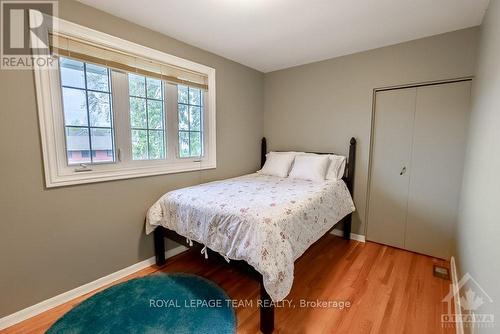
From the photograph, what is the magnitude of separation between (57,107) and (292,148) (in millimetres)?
2656

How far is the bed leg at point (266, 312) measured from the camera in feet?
4.75

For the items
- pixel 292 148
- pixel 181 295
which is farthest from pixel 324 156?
pixel 181 295

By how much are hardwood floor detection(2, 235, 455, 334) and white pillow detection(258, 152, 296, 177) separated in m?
1.04

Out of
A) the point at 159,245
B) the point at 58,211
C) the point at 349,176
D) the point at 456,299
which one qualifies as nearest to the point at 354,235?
the point at 349,176

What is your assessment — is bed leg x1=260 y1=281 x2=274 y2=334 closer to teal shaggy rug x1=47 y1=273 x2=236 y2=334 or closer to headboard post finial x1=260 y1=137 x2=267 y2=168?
teal shaggy rug x1=47 y1=273 x2=236 y2=334

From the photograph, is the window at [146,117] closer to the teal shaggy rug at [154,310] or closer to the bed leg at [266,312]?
the teal shaggy rug at [154,310]

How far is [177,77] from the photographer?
2.38 metres

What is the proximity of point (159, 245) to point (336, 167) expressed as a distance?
Answer: 217 cm

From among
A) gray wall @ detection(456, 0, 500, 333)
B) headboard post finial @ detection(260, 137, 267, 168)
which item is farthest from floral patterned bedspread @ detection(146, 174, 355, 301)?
headboard post finial @ detection(260, 137, 267, 168)

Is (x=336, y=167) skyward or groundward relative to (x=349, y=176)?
skyward

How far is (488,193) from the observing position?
1212 millimetres

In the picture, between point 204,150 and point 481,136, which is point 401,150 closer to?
point 481,136

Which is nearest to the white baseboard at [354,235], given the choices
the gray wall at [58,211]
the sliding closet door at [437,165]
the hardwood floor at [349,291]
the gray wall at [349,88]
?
the gray wall at [349,88]

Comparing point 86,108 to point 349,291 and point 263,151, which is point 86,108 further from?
point 349,291
